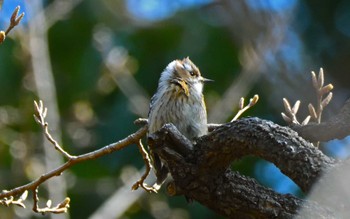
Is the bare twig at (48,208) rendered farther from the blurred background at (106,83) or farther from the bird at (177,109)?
the blurred background at (106,83)

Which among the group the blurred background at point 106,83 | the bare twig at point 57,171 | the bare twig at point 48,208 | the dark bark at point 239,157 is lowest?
the blurred background at point 106,83

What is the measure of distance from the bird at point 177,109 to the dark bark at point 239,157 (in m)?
0.92

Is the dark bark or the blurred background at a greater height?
the dark bark

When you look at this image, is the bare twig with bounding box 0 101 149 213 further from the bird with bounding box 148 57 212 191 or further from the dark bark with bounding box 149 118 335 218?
the dark bark with bounding box 149 118 335 218

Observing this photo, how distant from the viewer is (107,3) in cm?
1073

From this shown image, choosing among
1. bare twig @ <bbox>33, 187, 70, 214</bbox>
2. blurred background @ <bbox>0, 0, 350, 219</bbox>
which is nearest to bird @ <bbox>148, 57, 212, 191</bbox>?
bare twig @ <bbox>33, 187, 70, 214</bbox>

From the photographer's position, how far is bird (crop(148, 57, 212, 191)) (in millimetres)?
5426

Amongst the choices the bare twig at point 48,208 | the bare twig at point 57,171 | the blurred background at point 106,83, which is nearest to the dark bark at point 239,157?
the bare twig at point 57,171

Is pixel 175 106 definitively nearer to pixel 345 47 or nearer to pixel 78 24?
pixel 345 47

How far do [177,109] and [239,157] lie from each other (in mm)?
1423

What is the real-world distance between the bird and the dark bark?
92 centimetres

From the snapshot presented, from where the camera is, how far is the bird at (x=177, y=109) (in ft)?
17.8

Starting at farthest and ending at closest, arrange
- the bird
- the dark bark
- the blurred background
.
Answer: the blurred background, the bird, the dark bark

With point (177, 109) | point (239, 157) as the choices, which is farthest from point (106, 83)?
point (239, 157)
